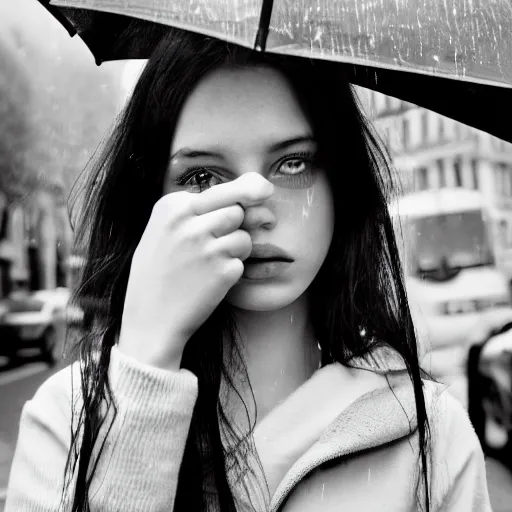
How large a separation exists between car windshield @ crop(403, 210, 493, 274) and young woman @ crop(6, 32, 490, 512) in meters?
1.80

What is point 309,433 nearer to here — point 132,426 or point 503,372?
point 132,426

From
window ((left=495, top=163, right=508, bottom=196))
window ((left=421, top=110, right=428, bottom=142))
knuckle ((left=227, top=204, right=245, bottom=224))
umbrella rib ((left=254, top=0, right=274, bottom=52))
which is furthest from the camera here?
window ((left=495, top=163, right=508, bottom=196))

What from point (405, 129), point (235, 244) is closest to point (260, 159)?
point (235, 244)

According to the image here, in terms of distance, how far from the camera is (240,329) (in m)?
1.66

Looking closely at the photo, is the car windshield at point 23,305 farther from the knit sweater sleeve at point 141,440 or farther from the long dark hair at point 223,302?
the knit sweater sleeve at point 141,440

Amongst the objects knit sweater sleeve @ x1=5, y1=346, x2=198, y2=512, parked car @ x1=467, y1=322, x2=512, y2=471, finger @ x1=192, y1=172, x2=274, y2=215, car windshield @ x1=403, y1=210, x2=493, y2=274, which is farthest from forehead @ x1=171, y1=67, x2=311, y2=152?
parked car @ x1=467, y1=322, x2=512, y2=471

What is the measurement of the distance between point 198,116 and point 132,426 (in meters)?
0.63

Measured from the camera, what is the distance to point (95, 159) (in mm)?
1894

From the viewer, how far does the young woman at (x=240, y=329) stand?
1.36 m

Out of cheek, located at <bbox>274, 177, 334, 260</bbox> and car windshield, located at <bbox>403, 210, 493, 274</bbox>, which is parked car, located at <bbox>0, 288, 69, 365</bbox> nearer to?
car windshield, located at <bbox>403, 210, 493, 274</bbox>

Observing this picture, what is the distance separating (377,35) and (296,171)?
1.05 ft

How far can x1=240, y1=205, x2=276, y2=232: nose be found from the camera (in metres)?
1.45

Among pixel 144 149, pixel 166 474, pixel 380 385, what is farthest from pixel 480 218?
pixel 166 474

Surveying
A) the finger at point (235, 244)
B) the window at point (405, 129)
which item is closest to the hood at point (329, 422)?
the finger at point (235, 244)
